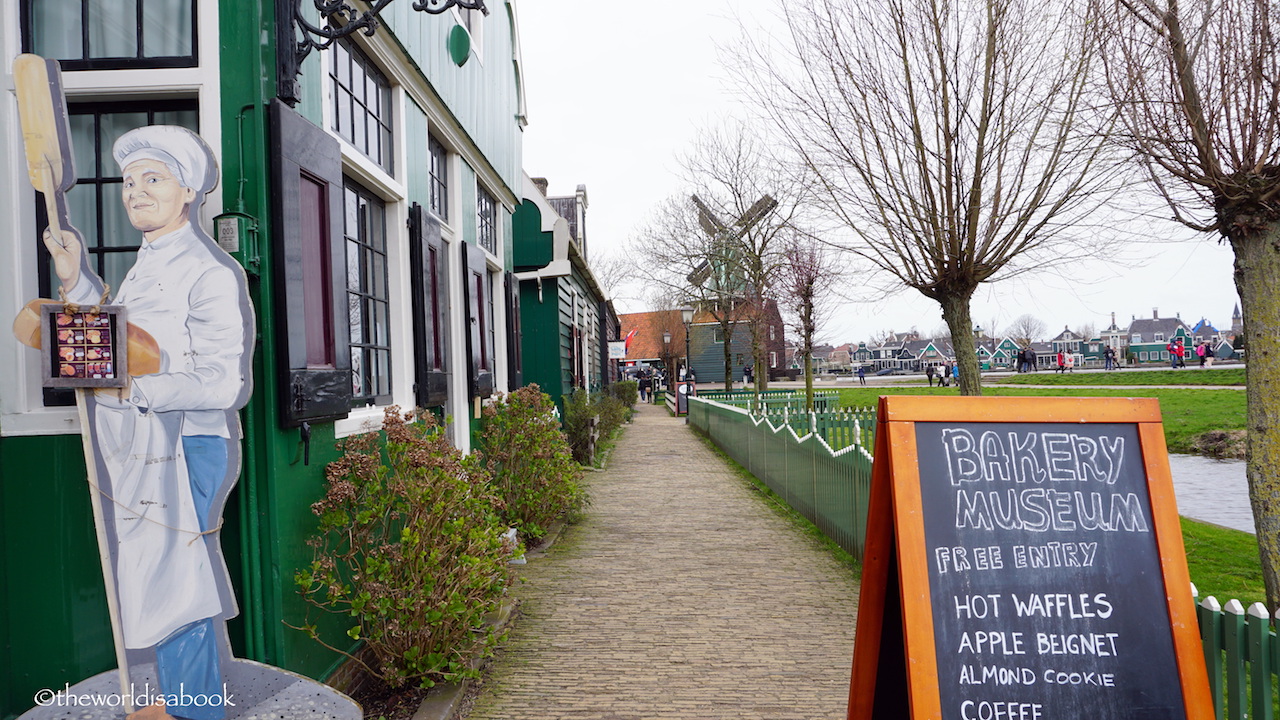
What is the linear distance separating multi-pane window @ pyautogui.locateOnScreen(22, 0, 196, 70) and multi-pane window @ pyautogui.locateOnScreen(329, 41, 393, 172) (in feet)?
3.34

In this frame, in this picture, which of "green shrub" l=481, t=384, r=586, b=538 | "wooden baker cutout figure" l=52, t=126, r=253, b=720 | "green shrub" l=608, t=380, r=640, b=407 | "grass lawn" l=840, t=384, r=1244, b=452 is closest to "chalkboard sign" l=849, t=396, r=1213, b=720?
"wooden baker cutout figure" l=52, t=126, r=253, b=720

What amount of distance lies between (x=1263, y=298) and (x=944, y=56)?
10.8ft

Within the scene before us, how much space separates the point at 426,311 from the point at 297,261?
6.66ft

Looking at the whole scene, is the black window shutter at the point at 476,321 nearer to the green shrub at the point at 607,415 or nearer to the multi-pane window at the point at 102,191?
the multi-pane window at the point at 102,191

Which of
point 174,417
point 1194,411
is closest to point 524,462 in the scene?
point 174,417

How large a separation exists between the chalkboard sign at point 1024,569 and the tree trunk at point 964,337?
4717 mm

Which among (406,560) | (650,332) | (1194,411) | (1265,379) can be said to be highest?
(650,332)

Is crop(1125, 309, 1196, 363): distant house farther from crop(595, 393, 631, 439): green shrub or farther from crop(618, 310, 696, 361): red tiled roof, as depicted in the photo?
crop(595, 393, 631, 439): green shrub

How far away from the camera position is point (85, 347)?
10.3 feet

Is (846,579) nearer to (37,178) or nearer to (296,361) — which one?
(296,361)

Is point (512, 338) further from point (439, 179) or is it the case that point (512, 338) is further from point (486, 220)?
point (439, 179)

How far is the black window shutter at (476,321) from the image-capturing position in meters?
7.18

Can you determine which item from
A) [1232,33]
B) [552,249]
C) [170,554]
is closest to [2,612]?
[170,554]

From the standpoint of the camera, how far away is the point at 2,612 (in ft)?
10.6
